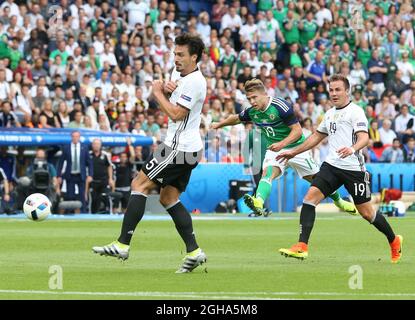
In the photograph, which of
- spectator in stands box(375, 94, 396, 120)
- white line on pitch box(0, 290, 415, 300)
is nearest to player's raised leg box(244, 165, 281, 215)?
white line on pitch box(0, 290, 415, 300)

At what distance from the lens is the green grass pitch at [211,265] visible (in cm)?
1053

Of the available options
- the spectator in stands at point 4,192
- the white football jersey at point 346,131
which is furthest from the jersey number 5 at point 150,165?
the spectator in stands at point 4,192

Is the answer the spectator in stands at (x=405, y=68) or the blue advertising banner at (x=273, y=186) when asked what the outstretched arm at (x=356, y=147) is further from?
the spectator in stands at (x=405, y=68)

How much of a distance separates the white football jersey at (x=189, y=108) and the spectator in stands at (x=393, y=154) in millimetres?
20060

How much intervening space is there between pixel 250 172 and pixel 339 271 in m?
16.6

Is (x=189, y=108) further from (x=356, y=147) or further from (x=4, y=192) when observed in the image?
(x=4, y=192)

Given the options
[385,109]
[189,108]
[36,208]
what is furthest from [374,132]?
[189,108]

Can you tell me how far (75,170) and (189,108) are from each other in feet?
53.4

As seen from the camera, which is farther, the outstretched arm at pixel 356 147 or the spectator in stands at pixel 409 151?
the spectator in stands at pixel 409 151

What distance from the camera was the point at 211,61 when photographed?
33.4 metres

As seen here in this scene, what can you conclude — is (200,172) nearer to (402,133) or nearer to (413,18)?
(402,133)

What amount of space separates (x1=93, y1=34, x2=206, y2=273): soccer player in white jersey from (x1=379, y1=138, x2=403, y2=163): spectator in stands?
20.1 m

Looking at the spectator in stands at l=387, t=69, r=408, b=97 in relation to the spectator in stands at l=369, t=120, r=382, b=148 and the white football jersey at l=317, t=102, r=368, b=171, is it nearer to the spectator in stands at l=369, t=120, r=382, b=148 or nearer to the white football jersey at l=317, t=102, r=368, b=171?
the spectator in stands at l=369, t=120, r=382, b=148

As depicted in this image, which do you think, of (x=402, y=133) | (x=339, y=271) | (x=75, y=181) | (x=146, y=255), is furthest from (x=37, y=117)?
(x=339, y=271)
